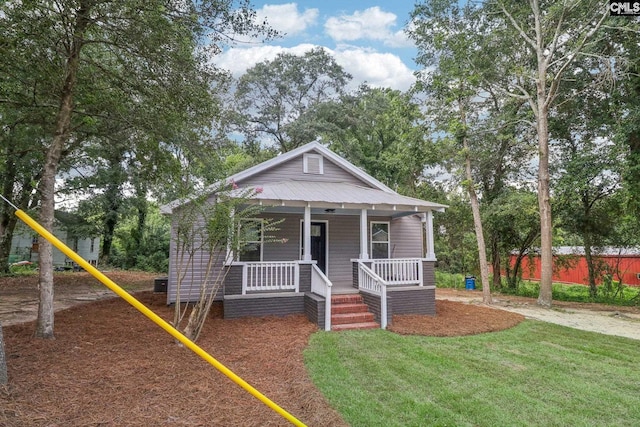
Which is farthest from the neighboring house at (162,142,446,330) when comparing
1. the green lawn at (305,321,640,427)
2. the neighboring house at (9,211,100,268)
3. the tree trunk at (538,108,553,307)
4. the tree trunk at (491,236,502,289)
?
the neighboring house at (9,211,100,268)

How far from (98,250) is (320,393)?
2532cm

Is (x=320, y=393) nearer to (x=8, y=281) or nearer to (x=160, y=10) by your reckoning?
(x=160, y=10)

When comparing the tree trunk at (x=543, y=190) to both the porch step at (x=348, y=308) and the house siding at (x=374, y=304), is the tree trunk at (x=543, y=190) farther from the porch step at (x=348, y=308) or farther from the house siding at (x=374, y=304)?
the porch step at (x=348, y=308)

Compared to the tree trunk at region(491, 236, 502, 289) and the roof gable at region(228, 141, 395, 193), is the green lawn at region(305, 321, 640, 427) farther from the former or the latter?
the tree trunk at region(491, 236, 502, 289)

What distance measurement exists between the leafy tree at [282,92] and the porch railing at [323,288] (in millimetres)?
15833

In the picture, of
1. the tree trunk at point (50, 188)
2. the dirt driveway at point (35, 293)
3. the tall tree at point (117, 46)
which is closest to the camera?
the tall tree at point (117, 46)

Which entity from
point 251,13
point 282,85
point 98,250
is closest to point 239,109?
point 282,85

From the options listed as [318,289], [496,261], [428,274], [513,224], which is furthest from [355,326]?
[496,261]

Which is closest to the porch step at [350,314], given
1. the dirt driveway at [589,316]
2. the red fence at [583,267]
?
the dirt driveway at [589,316]

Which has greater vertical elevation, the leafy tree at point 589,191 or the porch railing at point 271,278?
the leafy tree at point 589,191

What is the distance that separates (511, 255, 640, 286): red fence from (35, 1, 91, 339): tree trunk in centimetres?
1761

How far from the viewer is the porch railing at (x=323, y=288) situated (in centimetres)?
703

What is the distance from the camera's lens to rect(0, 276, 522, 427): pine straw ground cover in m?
3.27

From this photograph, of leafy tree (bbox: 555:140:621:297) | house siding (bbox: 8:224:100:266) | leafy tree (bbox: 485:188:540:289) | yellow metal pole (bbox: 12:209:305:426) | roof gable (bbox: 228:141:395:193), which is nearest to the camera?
yellow metal pole (bbox: 12:209:305:426)
